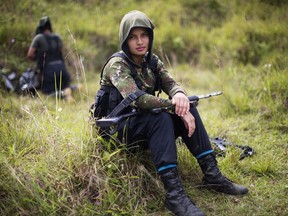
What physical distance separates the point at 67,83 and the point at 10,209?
4317 millimetres

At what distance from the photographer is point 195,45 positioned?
789 centimetres

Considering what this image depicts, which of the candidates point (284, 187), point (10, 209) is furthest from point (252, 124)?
point (10, 209)

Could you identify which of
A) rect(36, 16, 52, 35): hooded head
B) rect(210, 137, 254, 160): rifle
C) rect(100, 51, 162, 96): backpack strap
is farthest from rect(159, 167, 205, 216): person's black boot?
rect(36, 16, 52, 35): hooded head

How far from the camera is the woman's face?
2.94 meters

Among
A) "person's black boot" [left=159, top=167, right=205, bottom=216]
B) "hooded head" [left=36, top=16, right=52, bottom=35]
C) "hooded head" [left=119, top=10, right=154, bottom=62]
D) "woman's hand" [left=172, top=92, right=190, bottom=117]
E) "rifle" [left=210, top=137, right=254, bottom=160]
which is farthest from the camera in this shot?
"hooded head" [left=36, top=16, right=52, bottom=35]

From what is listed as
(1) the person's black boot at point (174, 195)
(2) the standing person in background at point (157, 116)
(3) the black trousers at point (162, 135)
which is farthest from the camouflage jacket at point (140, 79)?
(1) the person's black boot at point (174, 195)

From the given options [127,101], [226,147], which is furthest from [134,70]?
[226,147]

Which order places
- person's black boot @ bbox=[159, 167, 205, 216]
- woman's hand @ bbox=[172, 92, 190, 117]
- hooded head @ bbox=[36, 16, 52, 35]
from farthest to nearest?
hooded head @ bbox=[36, 16, 52, 35], woman's hand @ bbox=[172, 92, 190, 117], person's black boot @ bbox=[159, 167, 205, 216]

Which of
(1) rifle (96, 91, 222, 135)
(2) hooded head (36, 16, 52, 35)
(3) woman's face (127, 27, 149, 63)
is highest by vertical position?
(2) hooded head (36, 16, 52, 35)

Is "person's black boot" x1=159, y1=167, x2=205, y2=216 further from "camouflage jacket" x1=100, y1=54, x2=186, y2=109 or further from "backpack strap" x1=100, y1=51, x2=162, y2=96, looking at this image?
"backpack strap" x1=100, y1=51, x2=162, y2=96

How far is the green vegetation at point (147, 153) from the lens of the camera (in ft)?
8.67

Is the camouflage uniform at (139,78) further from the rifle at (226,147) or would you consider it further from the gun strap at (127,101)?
the rifle at (226,147)

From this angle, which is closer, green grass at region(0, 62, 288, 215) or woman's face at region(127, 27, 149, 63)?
green grass at region(0, 62, 288, 215)

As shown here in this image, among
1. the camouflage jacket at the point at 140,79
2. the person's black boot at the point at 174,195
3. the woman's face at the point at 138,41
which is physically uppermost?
the woman's face at the point at 138,41
